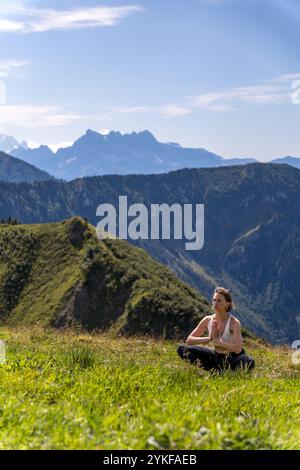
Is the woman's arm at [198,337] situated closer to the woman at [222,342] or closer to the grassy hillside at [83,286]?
the woman at [222,342]

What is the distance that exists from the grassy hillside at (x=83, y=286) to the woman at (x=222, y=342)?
68286mm

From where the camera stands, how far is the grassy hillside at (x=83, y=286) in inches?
3324

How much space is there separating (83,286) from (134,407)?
Result: 8479cm

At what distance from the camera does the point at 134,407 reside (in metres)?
7.12

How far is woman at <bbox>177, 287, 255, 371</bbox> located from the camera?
1116 centimetres

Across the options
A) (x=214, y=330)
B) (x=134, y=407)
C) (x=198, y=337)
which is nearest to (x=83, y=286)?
(x=198, y=337)

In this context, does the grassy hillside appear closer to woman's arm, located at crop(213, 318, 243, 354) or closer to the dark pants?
the dark pants

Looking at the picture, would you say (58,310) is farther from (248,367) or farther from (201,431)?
(201,431)

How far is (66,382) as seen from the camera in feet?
27.5

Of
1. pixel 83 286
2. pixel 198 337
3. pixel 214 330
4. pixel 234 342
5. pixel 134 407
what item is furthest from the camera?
pixel 83 286

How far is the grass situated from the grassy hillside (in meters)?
70.2

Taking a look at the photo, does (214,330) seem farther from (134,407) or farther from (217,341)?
(134,407)

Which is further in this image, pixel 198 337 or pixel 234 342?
pixel 198 337
